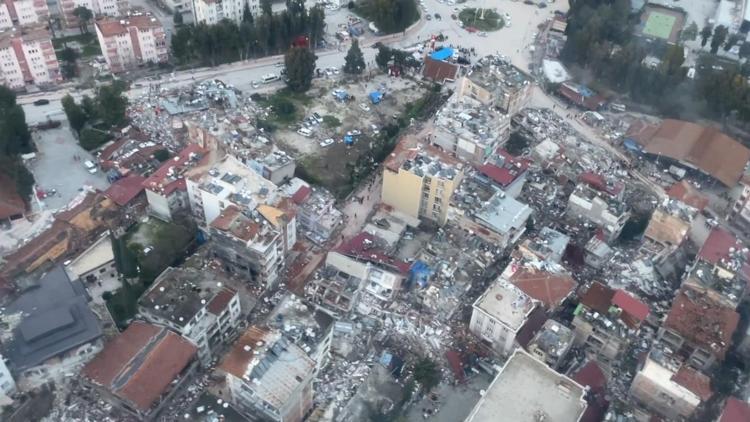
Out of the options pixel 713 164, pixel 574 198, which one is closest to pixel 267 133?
pixel 574 198

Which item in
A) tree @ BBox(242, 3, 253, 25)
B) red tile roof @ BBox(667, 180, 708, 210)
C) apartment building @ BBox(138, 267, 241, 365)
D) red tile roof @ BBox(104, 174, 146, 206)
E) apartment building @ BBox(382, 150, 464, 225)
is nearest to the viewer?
apartment building @ BBox(138, 267, 241, 365)

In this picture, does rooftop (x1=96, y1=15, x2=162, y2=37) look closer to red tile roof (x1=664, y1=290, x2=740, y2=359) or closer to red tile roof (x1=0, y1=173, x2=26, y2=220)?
red tile roof (x1=0, y1=173, x2=26, y2=220)

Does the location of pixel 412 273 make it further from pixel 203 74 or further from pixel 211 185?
pixel 203 74

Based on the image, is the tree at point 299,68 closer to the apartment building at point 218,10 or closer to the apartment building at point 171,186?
the apartment building at point 218,10

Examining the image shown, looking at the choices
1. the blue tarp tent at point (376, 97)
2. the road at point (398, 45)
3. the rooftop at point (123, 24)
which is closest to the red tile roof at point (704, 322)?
the blue tarp tent at point (376, 97)

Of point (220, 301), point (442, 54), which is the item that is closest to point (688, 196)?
point (442, 54)

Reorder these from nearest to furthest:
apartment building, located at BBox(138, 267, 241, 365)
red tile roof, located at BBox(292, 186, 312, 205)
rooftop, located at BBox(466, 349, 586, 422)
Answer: rooftop, located at BBox(466, 349, 586, 422), apartment building, located at BBox(138, 267, 241, 365), red tile roof, located at BBox(292, 186, 312, 205)

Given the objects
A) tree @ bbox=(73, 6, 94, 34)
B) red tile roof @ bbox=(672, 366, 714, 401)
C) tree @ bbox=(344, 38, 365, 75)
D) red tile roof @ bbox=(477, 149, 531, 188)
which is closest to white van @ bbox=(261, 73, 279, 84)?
tree @ bbox=(344, 38, 365, 75)
